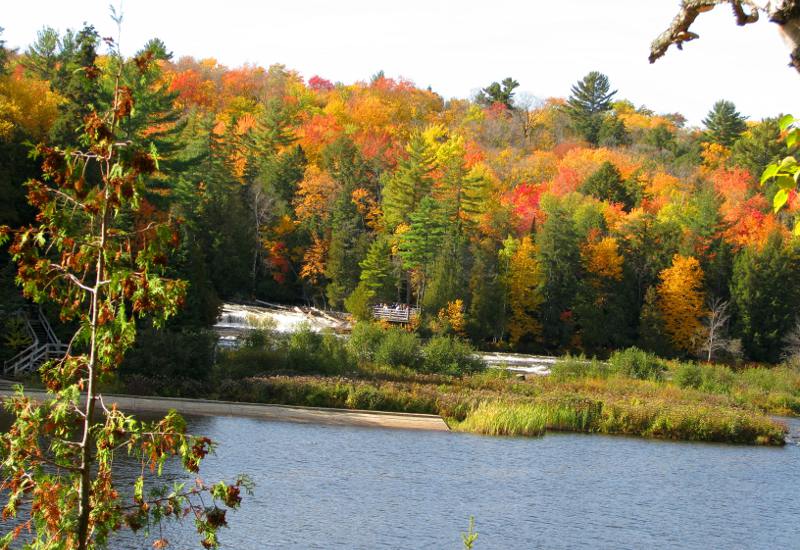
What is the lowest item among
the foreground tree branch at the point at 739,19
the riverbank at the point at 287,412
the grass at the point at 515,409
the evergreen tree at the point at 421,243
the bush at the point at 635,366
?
the riverbank at the point at 287,412

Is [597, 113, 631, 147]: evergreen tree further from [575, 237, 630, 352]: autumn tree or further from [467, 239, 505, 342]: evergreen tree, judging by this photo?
[467, 239, 505, 342]: evergreen tree

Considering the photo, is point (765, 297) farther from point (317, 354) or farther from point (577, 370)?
point (317, 354)

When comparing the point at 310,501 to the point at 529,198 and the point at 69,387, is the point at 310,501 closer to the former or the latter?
the point at 69,387

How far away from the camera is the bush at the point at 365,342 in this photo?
37188 mm

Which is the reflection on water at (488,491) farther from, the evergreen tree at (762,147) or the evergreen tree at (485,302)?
the evergreen tree at (762,147)

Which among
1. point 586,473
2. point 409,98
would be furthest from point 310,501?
point 409,98

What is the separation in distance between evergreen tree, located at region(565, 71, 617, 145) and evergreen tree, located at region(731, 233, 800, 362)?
44913mm

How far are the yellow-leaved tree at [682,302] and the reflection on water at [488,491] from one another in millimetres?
31858

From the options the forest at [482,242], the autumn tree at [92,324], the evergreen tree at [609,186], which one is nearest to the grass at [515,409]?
the forest at [482,242]

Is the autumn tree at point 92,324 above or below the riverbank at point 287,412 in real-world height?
above

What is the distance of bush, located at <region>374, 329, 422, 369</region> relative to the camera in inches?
1442

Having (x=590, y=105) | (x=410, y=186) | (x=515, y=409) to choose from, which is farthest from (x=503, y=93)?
(x=515, y=409)

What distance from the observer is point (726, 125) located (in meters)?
94.8

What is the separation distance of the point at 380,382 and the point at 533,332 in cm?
2945
